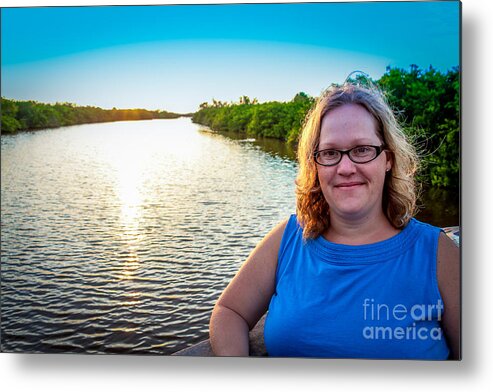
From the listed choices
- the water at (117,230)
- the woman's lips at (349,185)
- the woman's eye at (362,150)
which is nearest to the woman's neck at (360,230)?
the woman's lips at (349,185)

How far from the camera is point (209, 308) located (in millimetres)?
3365

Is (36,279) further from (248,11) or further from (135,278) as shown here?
(248,11)

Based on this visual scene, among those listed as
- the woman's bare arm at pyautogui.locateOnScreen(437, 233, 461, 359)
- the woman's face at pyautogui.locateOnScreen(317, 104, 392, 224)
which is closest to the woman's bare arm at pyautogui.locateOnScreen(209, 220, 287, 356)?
the woman's face at pyautogui.locateOnScreen(317, 104, 392, 224)

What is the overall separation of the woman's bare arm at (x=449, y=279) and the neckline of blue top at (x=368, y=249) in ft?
0.33

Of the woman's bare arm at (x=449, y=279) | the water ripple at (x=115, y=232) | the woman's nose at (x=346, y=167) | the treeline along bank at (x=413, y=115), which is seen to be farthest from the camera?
the water ripple at (x=115, y=232)

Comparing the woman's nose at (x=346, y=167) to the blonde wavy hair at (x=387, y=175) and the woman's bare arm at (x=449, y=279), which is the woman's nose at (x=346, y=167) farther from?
the woman's bare arm at (x=449, y=279)

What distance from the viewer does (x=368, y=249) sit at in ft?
6.02

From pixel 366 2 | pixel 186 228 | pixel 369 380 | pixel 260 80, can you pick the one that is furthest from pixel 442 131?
pixel 186 228

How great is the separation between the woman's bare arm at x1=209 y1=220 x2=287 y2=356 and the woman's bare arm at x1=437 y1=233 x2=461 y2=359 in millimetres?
535

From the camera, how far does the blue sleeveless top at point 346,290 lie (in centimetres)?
180

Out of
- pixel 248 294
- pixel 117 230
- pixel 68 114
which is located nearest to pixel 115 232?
pixel 117 230

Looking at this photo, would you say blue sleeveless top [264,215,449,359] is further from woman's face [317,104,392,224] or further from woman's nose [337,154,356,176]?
woman's nose [337,154,356,176]

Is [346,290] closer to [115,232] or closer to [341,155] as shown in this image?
[341,155]

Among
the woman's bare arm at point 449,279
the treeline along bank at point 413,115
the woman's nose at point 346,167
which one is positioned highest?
the treeline along bank at point 413,115
